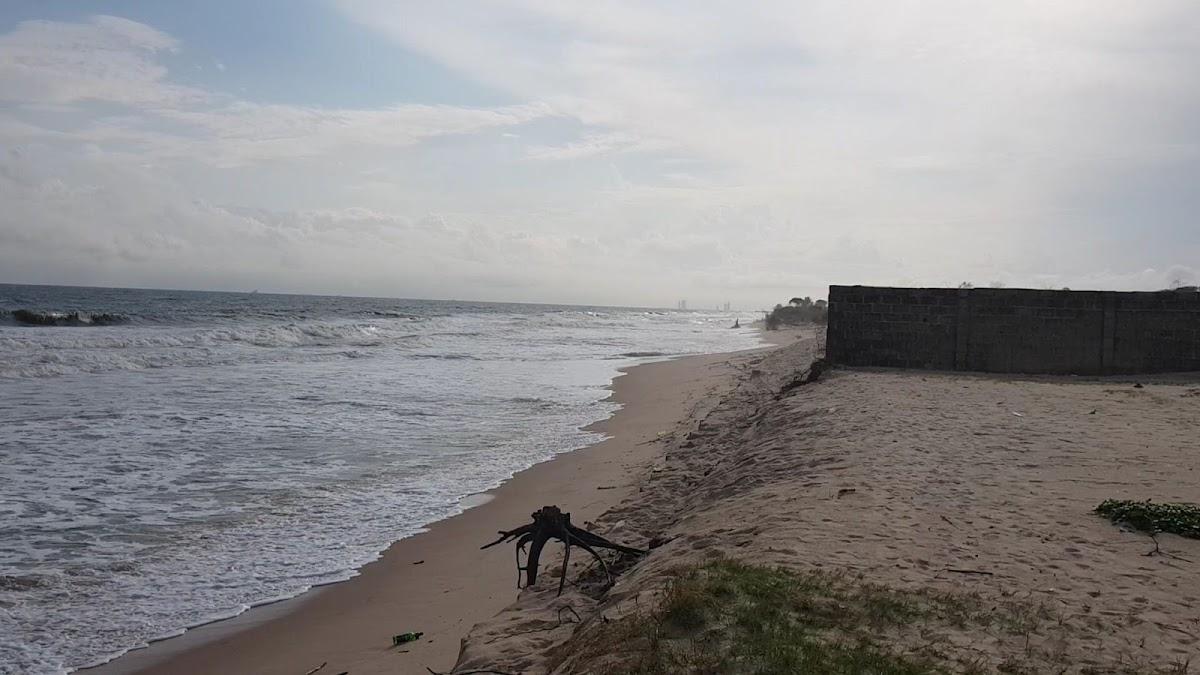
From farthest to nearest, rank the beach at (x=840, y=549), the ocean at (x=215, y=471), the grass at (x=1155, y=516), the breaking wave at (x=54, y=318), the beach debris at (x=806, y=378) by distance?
1. the breaking wave at (x=54, y=318)
2. the beach debris at (x=806, y=378)
3. the ocean at (x=215, y=471)
4. the grass at (x=1155, y=516)
5. the beach at (x=840, y=549)

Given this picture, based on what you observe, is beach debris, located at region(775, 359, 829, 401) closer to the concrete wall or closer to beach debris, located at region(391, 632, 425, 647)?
the concrete wall

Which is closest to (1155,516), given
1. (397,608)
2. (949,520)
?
(949,520)

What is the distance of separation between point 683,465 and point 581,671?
229 inches

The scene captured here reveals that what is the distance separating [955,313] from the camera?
620 inches

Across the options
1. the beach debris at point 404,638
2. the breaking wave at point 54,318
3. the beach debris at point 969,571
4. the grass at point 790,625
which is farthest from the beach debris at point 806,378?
the breaking wave at point 54,318

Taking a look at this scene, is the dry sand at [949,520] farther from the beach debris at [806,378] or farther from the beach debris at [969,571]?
the beach debris at [806,378]

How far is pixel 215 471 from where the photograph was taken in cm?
902

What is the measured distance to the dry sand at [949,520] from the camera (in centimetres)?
376

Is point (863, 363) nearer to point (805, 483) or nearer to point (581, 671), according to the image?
point (805, 483)

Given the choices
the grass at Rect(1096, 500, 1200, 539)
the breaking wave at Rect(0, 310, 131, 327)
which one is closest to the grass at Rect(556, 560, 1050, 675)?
the grass at Rect(1096, 500, 1200, 539)

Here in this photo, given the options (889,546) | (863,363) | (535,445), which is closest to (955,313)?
(863,363)

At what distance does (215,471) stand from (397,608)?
15.0ft

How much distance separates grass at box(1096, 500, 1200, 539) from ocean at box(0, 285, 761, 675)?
5270mm

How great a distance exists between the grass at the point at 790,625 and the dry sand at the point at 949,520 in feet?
0.39
